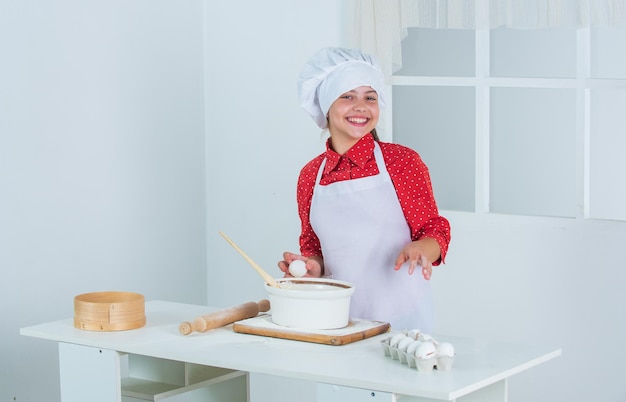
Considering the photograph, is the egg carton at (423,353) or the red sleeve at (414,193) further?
the red sleeve at (414,193)

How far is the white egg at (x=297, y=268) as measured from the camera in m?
2.89

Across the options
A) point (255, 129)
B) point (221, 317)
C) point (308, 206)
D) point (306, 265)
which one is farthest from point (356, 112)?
point (255, 129)

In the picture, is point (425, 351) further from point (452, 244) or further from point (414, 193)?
point (452, 244)

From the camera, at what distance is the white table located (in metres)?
2.25

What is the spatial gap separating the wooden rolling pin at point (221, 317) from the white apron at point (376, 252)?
0.31 metres

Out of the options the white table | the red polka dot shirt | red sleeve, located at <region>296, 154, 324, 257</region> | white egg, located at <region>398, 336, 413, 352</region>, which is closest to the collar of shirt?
the red polka dot shirt

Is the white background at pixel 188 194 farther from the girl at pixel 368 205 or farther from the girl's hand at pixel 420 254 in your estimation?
the girl's hand at pixel 420 254

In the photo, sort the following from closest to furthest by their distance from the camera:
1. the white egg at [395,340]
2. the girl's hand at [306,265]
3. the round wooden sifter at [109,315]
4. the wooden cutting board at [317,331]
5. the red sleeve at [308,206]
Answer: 1. the white egg at [395,340]
2. the wooden cutting board at [317,331]
3. the round wooden sifter at [109,315]
4. the girl's hand at [306,265]
5. the red sleeve at [308,206]

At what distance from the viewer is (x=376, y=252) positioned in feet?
10.1

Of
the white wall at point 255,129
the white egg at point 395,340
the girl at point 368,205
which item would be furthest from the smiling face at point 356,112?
the white wall at point 255,129

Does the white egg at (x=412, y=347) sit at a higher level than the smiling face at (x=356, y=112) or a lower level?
lower

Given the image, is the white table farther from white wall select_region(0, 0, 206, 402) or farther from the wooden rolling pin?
white wall select_region(0, 0, 206, 402)

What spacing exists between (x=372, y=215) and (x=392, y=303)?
0.27 m

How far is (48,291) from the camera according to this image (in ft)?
13.0
